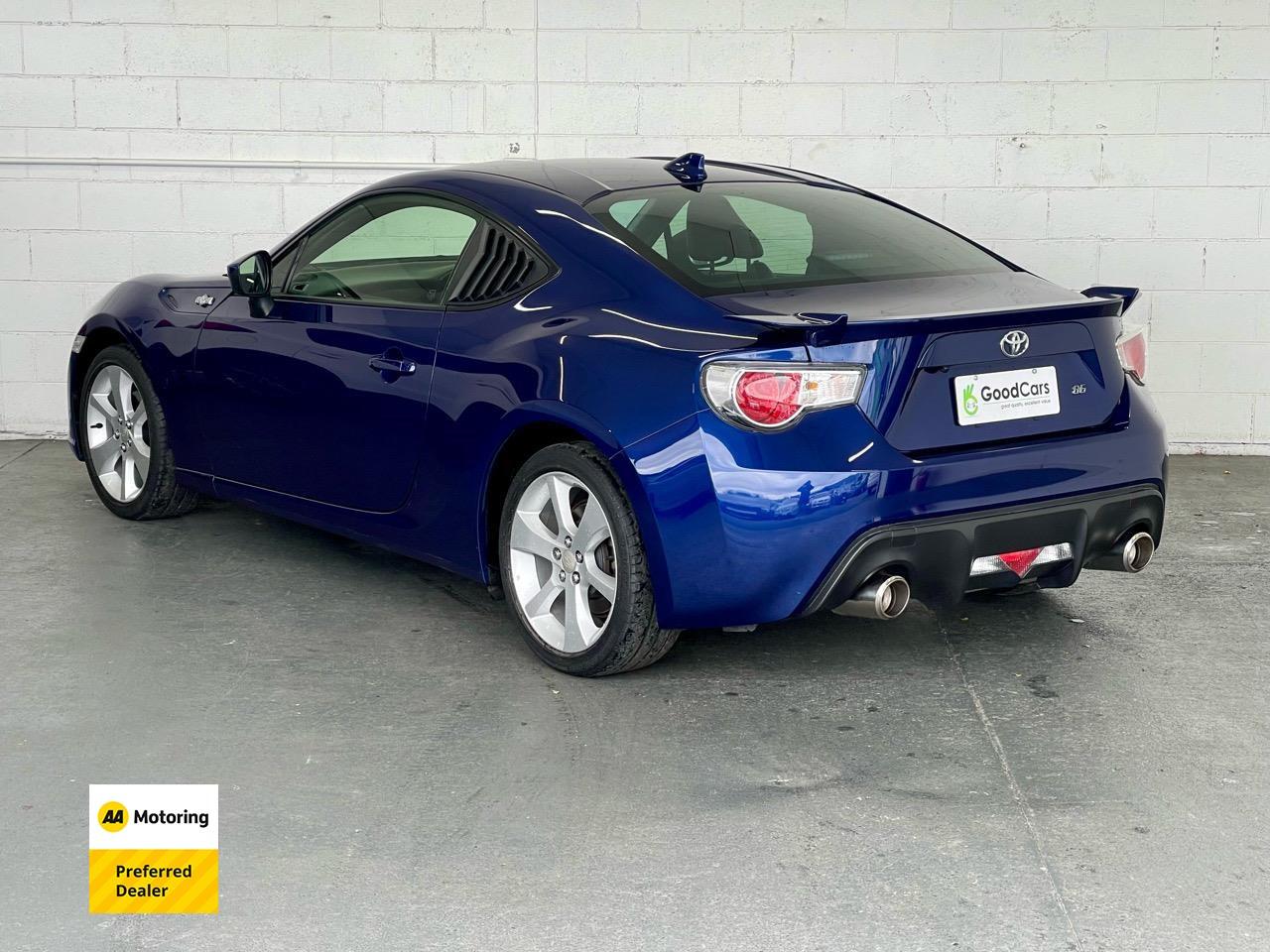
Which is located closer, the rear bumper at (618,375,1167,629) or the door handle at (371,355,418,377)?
the rear bumper at (618,375,1167,629)

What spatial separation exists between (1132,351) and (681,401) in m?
1.40

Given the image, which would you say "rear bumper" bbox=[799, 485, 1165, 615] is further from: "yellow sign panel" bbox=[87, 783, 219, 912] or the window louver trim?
"yellow sign panel" bbox=[87, 783, 219, 912]

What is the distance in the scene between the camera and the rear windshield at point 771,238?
4.34 metres

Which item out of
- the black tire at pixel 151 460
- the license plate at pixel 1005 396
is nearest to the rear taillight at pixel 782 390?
the license plate at pixel 1005 396

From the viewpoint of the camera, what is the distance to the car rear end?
12.6 feet

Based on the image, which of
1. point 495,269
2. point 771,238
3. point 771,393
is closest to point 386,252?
point 495,269

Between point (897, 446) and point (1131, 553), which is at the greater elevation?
point (897, 446)

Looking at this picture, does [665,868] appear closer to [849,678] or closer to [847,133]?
[849,678]

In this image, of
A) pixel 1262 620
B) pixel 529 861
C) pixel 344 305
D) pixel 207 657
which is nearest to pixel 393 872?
pixel 529 861

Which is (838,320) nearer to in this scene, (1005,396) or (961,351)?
(961,351)

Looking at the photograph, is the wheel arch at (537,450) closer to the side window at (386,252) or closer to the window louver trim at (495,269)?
the window louver trim at (495,269)

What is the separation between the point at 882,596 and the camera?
156 inches

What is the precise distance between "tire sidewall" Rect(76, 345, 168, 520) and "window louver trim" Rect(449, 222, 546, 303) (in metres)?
1.83

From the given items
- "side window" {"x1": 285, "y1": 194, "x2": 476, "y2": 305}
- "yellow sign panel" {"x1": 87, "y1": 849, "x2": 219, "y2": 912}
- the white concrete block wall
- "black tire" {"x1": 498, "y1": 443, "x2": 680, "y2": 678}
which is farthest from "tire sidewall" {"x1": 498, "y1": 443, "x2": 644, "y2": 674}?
the white concrete block wall
